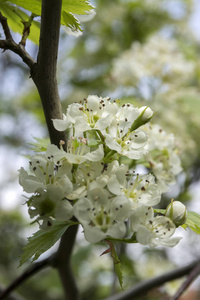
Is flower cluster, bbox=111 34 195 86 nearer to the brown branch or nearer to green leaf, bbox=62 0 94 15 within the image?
the brown branch

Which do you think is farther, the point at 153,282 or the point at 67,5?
the point at 153,282

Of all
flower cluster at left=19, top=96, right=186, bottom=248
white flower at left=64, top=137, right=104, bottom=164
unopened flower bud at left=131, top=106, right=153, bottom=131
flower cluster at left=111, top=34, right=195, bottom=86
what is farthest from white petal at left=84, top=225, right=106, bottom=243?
flower cluster at left=111, top=34, right=195, bottom=86

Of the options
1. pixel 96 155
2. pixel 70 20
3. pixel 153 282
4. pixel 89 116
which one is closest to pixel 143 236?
pixel 96 155

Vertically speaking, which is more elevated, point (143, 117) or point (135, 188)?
point (143, 117)

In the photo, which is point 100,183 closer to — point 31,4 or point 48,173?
point 48,173

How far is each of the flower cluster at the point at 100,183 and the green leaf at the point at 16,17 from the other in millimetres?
272

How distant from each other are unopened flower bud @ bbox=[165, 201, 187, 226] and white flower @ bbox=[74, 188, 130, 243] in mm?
112

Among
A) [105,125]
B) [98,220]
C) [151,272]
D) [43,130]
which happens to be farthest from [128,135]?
[43,130]

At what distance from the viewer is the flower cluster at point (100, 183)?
26.9 inches

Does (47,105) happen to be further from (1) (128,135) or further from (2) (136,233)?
(2) (136,233)

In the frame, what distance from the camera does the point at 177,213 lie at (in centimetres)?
74

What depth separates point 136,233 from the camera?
2.28 feet

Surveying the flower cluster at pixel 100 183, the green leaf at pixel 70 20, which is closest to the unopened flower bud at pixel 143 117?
the flower cluster at pixel 100 183

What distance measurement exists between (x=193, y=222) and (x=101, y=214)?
0.64 ft
